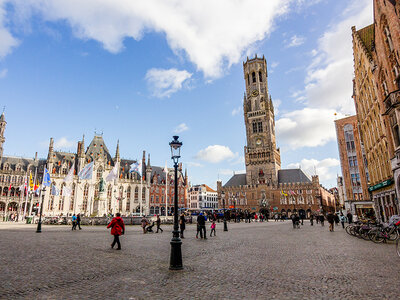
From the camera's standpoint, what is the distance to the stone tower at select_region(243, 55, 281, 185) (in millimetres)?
76938

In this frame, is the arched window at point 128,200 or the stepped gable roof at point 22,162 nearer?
the stepped gable roof at point 22,162

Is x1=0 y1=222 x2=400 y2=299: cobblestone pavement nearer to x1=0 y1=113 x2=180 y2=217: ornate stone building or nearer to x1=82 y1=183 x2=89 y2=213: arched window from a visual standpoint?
x1=0 y1=113 x2=180 y2=217: ornate stone building

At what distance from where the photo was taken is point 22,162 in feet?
230

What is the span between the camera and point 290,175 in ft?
252

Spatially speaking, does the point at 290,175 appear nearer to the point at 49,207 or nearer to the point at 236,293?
the point at 49,207

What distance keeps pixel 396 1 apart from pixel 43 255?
2457 cm

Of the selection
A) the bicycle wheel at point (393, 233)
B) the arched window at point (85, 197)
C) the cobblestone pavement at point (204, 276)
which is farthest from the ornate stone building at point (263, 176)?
the cobblestone pavement at point (204, 276)

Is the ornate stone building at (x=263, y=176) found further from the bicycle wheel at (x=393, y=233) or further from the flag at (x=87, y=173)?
the bicycle wheel at (x=393, y=233)

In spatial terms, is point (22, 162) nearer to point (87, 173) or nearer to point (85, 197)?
point (85, 197)

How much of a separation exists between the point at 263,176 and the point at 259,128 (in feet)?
53.8

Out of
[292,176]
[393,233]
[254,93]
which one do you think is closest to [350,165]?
[292,176]

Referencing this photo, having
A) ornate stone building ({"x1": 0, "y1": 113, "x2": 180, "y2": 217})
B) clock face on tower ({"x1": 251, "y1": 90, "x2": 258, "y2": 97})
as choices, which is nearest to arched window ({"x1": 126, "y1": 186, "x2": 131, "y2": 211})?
ornate stone building ({"x1": 0, "y1": 113, "x2": 180, "y2": 217})

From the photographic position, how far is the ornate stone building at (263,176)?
70062 mm

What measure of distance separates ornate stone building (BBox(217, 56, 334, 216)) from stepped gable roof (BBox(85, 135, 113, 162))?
120ft
